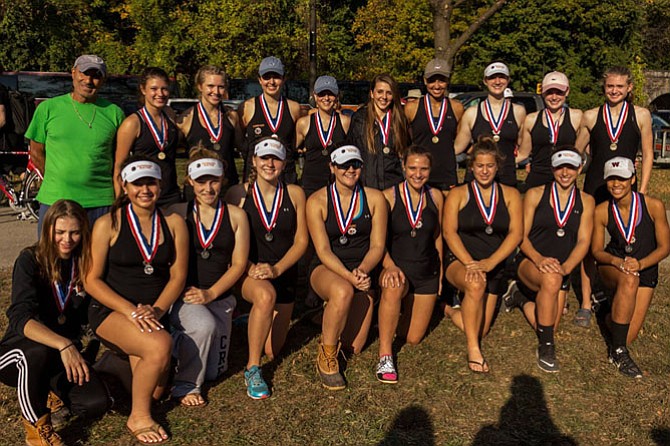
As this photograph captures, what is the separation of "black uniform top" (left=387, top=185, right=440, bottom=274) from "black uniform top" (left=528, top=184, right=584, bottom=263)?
84 centimetres

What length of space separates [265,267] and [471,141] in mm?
2458

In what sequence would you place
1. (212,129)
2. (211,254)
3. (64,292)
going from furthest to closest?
(212,129) < (211,254) < (64,292)

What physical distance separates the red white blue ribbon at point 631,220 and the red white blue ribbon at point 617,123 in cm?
81

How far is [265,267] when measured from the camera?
17.0 feet

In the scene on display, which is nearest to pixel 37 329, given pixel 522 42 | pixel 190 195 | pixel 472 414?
pixel 190 195

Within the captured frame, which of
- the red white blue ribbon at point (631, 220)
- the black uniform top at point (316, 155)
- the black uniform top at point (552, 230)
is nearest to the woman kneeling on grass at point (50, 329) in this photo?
the black uniform top at point (316, 155)

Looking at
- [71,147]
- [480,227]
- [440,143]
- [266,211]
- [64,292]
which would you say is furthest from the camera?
[440,143]

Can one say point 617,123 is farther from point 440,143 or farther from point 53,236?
point 53,236

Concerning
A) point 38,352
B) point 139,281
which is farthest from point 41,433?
point 139,281

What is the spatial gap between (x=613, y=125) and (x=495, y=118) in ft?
3.34

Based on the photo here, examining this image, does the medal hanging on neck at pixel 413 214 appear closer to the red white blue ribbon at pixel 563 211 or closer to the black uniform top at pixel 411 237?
the black uniform top at pixel 411 237

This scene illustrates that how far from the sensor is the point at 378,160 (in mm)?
6344

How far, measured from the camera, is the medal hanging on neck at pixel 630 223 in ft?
18.4

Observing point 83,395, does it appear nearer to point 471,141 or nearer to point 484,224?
point 484,224
